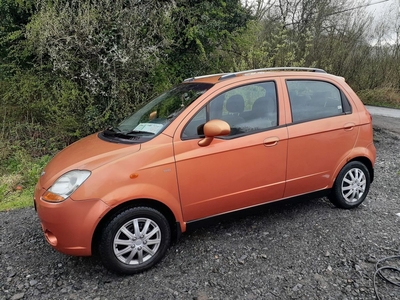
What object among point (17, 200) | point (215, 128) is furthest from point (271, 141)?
point (17, 200)

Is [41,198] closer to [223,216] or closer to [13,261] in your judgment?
[13,261]

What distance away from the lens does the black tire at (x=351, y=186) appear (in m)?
3.89

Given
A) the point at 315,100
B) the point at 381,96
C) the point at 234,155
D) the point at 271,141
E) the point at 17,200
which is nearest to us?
the point at 234,155

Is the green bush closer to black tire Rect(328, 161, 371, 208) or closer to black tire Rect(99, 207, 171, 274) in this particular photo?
black tire Rect(328, 161, 371, 208)

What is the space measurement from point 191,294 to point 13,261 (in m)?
1.89

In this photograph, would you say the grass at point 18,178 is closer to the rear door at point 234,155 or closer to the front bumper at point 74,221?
the front bumper at point 74,221

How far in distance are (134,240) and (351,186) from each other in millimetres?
2803

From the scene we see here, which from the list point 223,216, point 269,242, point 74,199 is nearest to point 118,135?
point 74,199

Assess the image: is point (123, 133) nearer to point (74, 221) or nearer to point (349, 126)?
point (74, 221)

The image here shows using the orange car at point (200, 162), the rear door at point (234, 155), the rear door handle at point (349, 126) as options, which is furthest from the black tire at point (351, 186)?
the rear door at point (234, 155)

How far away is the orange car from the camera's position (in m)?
2.68

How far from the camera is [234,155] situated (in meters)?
3.11

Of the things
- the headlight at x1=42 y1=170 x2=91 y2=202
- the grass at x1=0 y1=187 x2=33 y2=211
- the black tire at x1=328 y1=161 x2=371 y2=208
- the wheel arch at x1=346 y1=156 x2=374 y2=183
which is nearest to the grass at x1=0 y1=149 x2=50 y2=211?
the grass at x1=0 y1=187 x2=33 y2=211

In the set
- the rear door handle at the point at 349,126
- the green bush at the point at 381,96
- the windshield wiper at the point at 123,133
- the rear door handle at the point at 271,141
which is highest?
the windshield wiper at the point at 123,133
